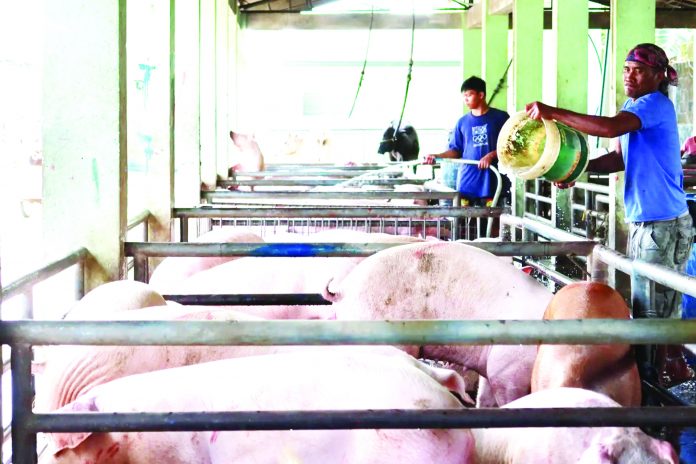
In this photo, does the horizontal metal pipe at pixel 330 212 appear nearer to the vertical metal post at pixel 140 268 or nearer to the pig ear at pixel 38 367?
the vertical metal post at pixel 140 268

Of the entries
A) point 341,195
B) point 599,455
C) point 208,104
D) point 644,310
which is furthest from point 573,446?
point 208,104

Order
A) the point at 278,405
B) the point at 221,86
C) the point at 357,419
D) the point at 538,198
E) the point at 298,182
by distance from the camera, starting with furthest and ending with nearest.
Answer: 1. the point at 221,86
2. the point at 298,182
3. the point at 538,198
4. the point at 278,405
5. the point at 357,419

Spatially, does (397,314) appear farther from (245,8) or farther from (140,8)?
(245,8)

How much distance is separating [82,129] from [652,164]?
2655mm

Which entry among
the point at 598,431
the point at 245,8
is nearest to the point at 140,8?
the point at 598,431

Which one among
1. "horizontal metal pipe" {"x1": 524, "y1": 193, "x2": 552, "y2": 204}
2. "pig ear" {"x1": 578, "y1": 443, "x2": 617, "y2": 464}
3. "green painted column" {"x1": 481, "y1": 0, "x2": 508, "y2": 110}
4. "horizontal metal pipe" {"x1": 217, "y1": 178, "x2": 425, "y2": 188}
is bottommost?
"pig ear" {"x1": 578, "y1": 443, "x2": 617, "y2": 464}

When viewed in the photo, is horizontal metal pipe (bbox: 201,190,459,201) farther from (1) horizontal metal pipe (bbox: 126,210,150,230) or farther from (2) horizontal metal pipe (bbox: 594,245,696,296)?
(2) horizontal metal pipe (bbox: 594,245,696,296)

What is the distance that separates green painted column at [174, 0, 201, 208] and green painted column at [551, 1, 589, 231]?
116 inches

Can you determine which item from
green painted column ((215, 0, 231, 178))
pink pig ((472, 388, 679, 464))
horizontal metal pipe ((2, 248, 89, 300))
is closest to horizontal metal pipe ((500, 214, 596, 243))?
pink pig ((472, 388, 679, 464))

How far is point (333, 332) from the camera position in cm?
168

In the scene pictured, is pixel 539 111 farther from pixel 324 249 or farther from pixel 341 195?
pixel 341 195

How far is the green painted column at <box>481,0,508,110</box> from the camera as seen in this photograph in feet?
33.8

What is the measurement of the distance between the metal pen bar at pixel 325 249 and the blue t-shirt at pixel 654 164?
933mm

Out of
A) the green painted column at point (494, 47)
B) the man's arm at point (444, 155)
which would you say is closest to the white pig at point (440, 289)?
the man's arm at point (444, 155)
